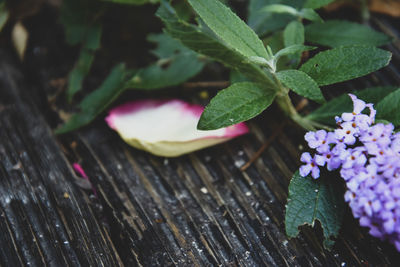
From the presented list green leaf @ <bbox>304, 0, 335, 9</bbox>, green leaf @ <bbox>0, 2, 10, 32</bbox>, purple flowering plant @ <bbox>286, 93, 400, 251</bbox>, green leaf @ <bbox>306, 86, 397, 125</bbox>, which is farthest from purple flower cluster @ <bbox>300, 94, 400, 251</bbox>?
green leaf @ <bbox>0, 2, 10, 32</bbox>

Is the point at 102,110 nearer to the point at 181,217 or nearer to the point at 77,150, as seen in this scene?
the point at 77,150

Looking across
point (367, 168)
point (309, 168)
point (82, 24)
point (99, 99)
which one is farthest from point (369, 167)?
point (82, 24)

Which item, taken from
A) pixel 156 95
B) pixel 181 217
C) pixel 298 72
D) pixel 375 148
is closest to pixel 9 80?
pixel 156 95

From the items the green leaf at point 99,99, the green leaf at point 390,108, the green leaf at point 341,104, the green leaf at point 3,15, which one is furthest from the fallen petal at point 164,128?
the green leaf at point 3,15

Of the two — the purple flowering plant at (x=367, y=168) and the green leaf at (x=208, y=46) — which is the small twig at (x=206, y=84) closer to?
the green leaf at (x=208, y=46)

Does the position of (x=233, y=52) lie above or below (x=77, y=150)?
above

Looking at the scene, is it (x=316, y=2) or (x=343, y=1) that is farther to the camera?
(x=343, y=1)
